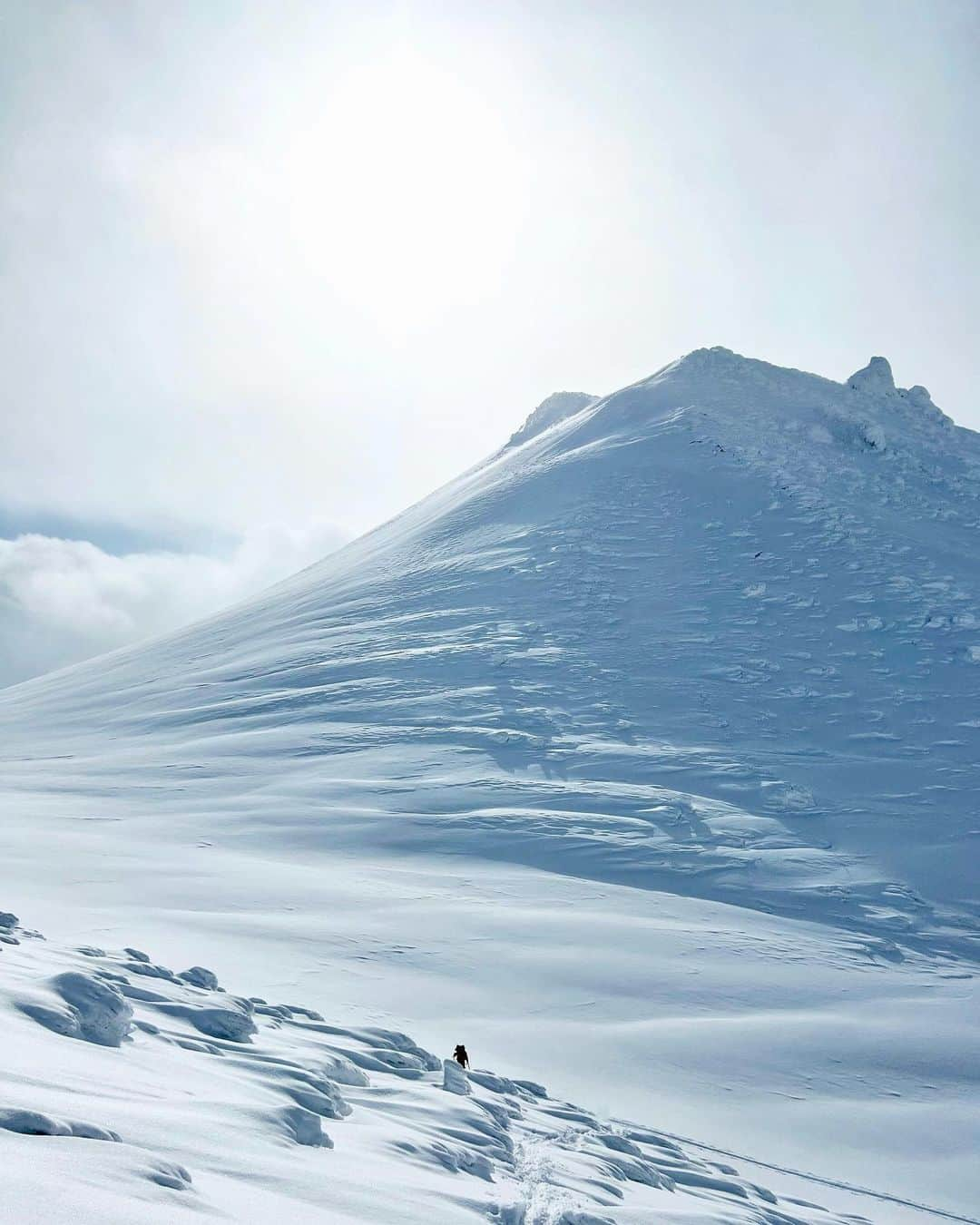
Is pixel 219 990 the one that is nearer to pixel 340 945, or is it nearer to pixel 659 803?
pixel 340 945

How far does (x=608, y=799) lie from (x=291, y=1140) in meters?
28.3

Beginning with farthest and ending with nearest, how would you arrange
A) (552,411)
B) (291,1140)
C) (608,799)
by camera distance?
(552,411), (608,799), (291,1140)

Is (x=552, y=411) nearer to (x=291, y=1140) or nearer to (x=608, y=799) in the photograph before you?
(x=608, y=799)

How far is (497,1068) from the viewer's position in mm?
15953

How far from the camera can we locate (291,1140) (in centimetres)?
773

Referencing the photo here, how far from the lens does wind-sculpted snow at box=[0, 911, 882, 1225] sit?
5.43m

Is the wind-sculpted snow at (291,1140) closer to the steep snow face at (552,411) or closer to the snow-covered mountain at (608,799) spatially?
the snow-covered mountain at (608,799)

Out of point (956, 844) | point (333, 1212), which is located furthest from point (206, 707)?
point (333, 1212)

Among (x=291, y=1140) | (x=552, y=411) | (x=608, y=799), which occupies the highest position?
(x=552, y=411)

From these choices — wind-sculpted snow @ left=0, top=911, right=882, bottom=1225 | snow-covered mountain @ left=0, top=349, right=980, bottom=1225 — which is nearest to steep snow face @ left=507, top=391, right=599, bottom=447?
snow-covered mountain @ left=0, top=349, right=980, bottom=1225

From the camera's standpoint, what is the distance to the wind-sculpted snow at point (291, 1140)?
5426 mm

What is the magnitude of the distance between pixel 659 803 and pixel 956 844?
32.9 feet

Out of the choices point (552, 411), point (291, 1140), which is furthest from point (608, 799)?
point (552, 411)

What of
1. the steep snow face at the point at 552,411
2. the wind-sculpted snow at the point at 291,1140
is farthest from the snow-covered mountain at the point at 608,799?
the steep snow face at the point at 552,411
